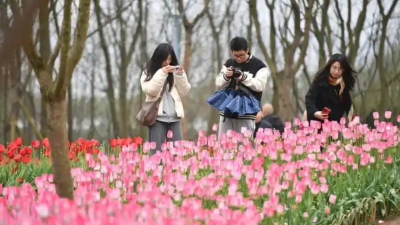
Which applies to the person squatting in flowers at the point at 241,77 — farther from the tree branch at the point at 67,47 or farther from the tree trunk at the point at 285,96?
the tree trunk at the point at 285,96

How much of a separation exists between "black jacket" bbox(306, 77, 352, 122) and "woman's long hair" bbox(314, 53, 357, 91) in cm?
4

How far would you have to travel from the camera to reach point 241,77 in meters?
6.20

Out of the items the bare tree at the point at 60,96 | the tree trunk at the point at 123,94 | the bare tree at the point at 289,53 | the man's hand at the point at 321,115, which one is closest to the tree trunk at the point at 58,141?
the bare tree at the point at 60,96

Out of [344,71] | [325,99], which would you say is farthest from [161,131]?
[344,71]

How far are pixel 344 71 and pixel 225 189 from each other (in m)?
2.78

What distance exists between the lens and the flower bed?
2.75m

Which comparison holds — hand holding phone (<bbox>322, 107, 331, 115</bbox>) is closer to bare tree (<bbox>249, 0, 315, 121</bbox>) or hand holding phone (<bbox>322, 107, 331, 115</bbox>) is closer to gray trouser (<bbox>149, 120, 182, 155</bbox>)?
gray trouser (<bbox>149, 120, 182, 155</bbox>)

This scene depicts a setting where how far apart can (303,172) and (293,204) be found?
229 mm

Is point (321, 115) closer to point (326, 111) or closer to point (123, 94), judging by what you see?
point (326, 111)

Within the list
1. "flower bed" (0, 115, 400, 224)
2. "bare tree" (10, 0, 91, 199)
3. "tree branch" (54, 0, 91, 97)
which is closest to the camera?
"flower bed" (0, 115, 400, 224)

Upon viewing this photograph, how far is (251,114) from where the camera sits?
6422 millimetres

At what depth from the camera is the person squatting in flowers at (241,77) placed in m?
6.27

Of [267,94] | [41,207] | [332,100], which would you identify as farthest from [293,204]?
[267,94]

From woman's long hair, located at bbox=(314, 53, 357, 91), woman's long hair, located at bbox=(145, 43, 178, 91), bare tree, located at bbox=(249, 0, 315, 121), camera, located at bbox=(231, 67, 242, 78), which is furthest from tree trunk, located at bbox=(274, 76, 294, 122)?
camera, located at bbox=(231, 67, 242, 78)
